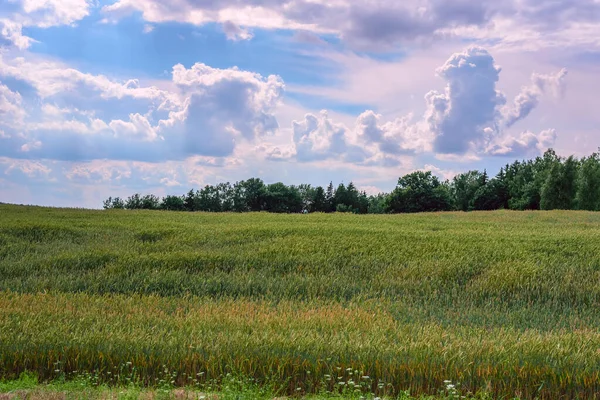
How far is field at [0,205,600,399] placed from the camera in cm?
942

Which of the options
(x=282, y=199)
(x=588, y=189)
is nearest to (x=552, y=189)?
(x=588, y=189)

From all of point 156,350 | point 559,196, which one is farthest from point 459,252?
point 559,196

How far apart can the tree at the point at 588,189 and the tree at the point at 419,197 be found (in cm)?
2546

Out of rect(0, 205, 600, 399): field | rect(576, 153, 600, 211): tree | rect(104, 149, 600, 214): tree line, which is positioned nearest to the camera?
rect(0, 205, 600, 399): field

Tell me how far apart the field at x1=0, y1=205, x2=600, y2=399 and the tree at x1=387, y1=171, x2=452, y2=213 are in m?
69.7

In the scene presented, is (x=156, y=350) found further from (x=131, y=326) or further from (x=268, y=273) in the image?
(x=268, y=273)

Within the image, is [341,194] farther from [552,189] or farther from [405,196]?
[552,189]

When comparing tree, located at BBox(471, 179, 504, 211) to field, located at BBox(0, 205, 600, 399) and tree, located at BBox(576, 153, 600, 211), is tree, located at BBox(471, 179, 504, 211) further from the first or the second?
field, located at BBox(0, 205, 600, 399)

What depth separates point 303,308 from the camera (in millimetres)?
14742

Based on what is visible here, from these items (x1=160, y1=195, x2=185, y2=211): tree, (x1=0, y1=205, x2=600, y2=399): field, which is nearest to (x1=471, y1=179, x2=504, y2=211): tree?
(x1=160, y1=195, x2=185, y2=211): tree

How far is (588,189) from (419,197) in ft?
93.9

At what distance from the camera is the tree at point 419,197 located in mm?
96812

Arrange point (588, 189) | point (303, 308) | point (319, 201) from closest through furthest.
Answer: point (303, 308) → point (588, 189) → point (319, 201)

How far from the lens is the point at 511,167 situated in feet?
346
